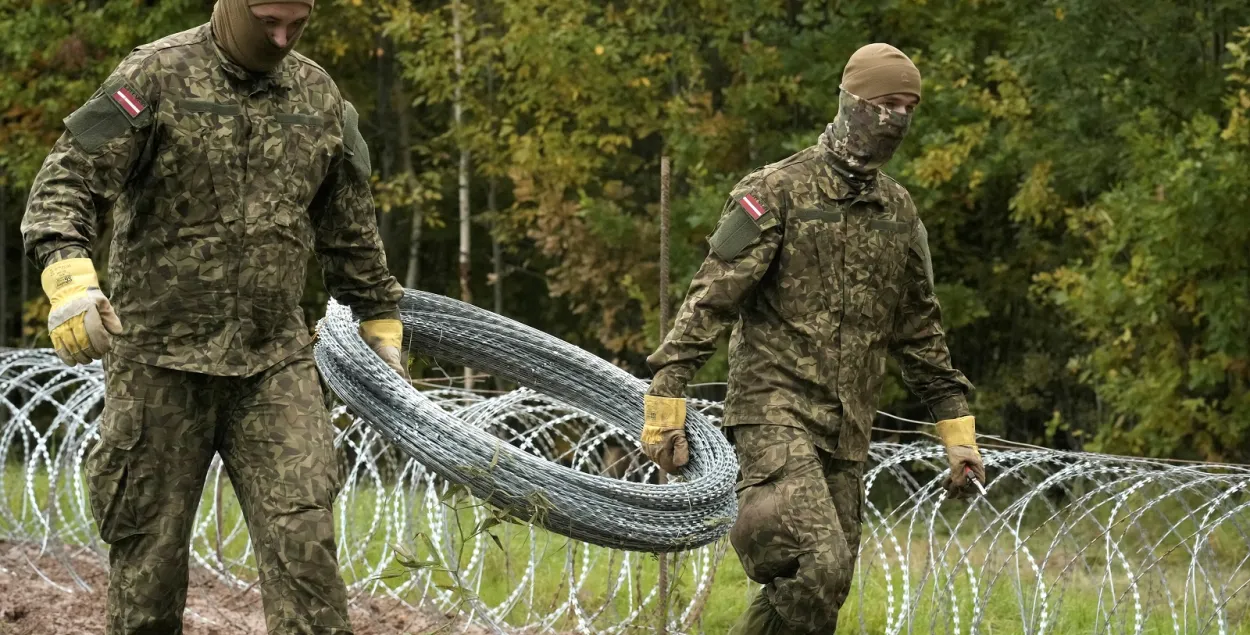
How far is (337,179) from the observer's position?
4836 millimetres

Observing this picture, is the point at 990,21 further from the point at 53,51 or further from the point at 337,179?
the point at 337,179

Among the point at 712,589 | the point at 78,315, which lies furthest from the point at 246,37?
the point at 712,589

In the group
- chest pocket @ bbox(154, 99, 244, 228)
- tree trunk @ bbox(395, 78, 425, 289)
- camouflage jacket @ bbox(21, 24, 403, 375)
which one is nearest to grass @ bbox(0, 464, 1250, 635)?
camouflage jacket @ bbox(21, 24, 403, 375)

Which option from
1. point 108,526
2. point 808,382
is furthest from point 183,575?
point 808,382

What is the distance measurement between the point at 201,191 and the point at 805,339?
1.87 metres

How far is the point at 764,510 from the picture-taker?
5109 millimetres

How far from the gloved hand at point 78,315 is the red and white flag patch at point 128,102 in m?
0.45

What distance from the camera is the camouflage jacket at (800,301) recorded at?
523cm

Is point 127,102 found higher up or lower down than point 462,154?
higher up

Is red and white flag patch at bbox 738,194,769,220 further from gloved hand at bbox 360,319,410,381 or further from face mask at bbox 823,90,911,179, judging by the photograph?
gloved hand at bbox 360,319,410,381

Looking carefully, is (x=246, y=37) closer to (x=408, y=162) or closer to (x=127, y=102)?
(x=127, y=102)

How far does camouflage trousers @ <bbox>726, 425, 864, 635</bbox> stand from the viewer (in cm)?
505

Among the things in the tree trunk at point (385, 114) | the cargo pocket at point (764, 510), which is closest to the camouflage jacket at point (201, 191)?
the cargo pocket at point (764, 510)

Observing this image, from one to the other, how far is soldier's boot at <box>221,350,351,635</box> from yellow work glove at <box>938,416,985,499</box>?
2158 millimetres
